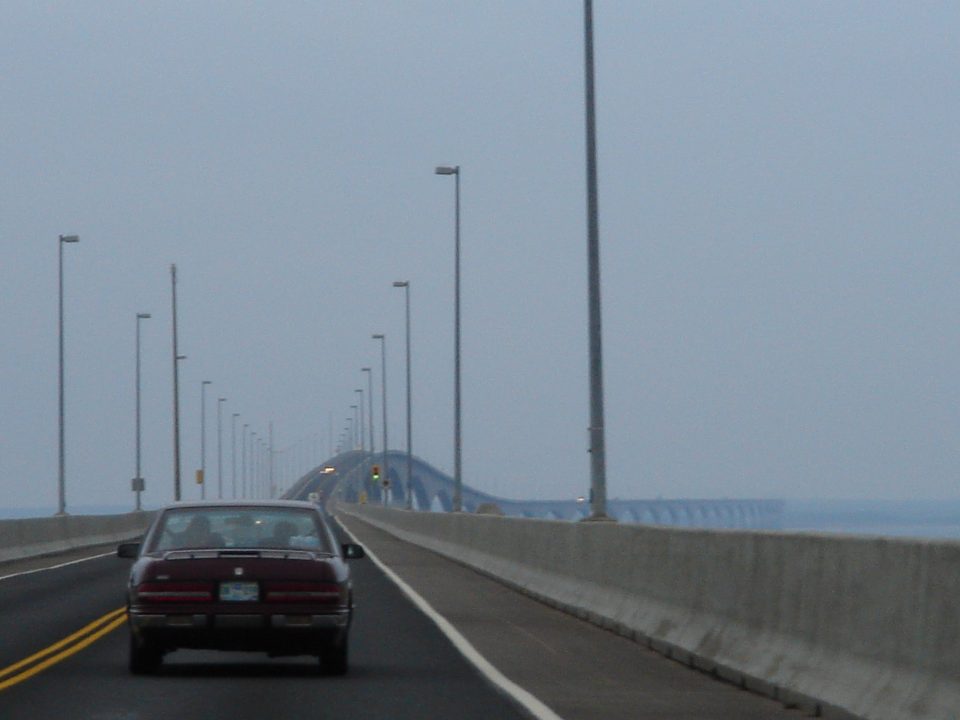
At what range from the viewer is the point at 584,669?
1631cm

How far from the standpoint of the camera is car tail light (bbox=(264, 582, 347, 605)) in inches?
604

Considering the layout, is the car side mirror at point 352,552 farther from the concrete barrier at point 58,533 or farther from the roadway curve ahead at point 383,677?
the concrete barrier at point 58,533

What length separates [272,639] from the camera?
15.4 metres

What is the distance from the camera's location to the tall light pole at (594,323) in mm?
26203

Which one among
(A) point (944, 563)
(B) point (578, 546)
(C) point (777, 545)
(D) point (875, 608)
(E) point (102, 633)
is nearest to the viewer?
(A) point (944, 563)

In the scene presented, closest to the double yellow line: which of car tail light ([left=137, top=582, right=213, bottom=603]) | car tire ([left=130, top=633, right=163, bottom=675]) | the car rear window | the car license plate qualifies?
car tire ([left=130, top=633, right=163, bottom=675])

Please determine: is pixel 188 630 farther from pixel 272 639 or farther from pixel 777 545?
pixel 777 545

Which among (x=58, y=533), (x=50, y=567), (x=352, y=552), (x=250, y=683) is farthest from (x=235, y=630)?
(x=58, y=533)

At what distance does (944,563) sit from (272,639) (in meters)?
6.48

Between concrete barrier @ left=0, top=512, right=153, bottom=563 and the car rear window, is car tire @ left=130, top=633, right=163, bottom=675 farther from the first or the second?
concrete barrier @ left=0, top=512, right=153, bottom=563

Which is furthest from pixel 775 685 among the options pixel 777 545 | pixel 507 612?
pixel 507 612

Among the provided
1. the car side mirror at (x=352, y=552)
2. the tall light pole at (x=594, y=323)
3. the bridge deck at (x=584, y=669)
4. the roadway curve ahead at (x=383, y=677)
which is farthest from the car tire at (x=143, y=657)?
the tall light pole at (x=594, y=323)

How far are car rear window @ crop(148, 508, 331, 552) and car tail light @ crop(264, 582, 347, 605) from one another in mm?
553

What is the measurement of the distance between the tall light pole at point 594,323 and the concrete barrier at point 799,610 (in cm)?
341
